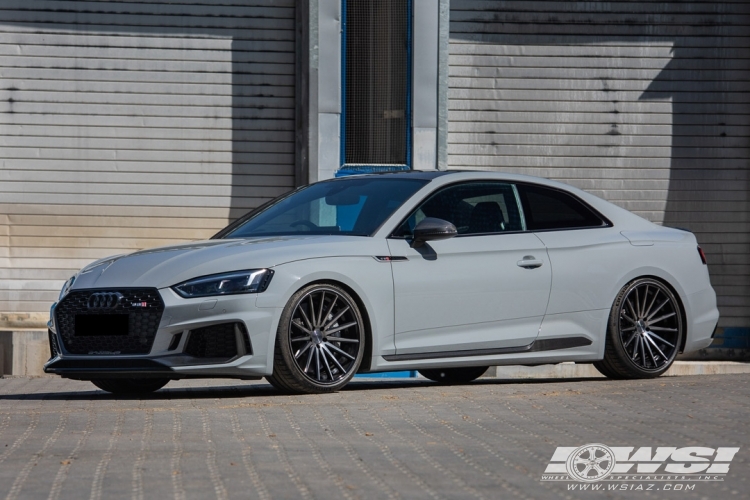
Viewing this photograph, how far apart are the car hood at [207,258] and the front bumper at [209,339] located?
18cm

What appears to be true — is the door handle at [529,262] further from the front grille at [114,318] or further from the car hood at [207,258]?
the front grille at [114,318]

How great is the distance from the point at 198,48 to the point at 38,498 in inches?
477

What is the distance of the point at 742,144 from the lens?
56.2ft

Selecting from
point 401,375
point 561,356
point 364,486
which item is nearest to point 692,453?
point 364,486

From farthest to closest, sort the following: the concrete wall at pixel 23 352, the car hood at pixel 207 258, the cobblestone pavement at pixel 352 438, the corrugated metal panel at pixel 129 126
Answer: the corrugated metal panel at pixel 129 126 → the concrete wall at pixel 23 352 → the car hood at pixel 207 258 → the cobblestone pavement at pixel 352 438

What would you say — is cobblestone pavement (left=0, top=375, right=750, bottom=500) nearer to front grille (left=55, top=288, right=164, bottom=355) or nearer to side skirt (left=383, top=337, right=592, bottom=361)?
side skirt (left=383, top=337, right=592, bottom=361)

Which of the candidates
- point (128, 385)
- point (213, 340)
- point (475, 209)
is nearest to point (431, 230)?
point (475, 209)

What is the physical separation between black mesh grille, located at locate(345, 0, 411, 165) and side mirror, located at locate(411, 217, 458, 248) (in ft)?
27.0

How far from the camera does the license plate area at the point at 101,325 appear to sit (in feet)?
25.7

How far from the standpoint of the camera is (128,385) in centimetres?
885

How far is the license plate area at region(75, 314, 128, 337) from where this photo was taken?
7.84 meters

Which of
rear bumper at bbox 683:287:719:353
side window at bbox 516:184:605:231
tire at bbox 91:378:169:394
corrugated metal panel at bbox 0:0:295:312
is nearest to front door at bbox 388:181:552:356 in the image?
side window at bbox 516:184:605:231

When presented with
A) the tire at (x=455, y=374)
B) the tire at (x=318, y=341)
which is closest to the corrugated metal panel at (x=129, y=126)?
the tire at (x=455, y=374)

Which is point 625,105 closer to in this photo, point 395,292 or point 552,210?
point 552,210
